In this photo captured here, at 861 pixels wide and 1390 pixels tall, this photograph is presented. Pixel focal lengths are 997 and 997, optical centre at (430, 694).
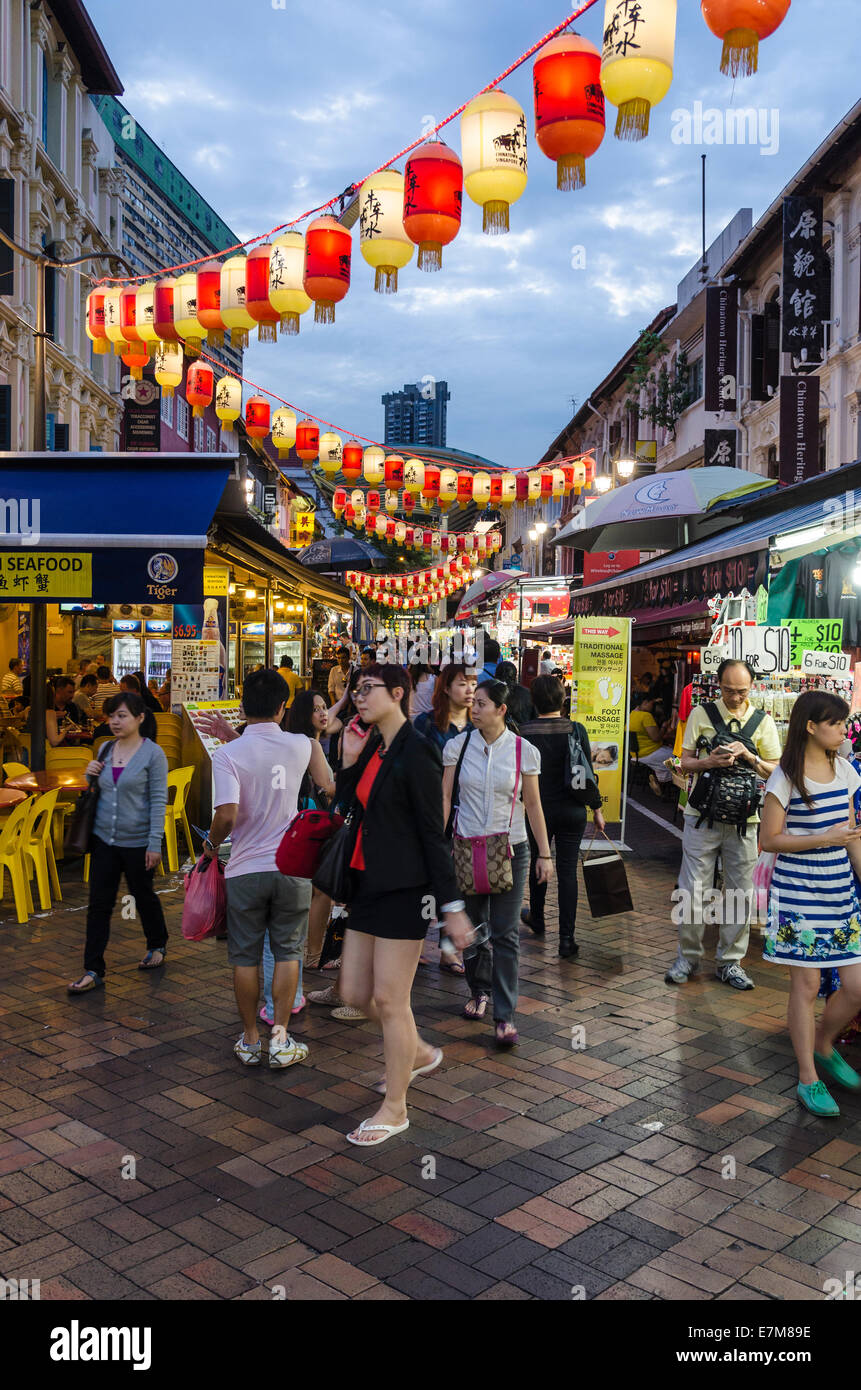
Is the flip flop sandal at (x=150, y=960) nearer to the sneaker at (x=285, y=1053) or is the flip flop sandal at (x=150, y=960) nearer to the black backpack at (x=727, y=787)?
the sneaker at (x=285, y=1053)

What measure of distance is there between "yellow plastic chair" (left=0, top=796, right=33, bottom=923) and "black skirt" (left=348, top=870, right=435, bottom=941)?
4316 mm

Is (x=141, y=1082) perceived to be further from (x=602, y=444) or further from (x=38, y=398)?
(x=602, y=444)

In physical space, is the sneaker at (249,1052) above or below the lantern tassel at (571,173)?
below

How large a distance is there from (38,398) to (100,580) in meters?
2.91

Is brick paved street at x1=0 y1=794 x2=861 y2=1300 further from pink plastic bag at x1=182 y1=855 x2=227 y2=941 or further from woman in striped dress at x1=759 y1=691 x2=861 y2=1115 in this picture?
pink plastic bag at x1=182 y1=855 x2=227 y2=941

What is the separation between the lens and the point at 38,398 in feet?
35.4

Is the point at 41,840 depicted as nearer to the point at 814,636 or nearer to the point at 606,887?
the point at 606,887

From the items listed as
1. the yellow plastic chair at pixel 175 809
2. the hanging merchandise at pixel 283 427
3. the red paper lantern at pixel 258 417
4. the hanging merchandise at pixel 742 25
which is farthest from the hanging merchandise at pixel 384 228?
the hanging merchandise at pixel 283 427

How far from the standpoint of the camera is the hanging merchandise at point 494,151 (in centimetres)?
677

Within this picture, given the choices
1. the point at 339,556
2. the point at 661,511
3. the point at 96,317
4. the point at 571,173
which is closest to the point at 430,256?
the point at 571,173

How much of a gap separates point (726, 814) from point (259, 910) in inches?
115

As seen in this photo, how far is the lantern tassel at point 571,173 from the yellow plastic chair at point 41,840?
566cm
